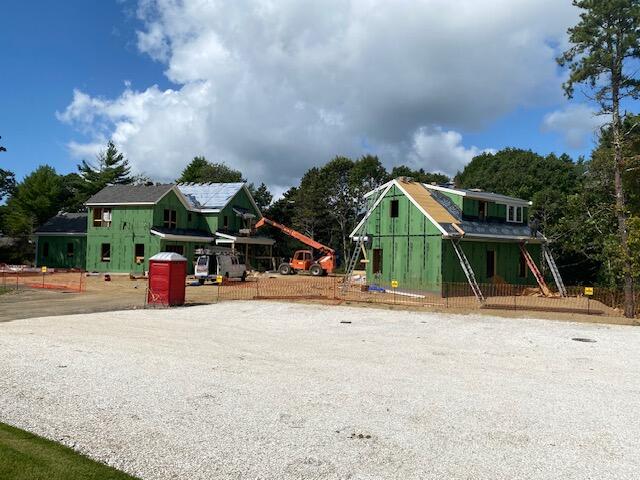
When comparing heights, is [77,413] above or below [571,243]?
below

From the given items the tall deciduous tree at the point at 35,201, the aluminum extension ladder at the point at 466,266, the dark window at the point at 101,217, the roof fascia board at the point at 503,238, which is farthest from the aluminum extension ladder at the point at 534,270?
the tall deciduous tree at the point at 35,201

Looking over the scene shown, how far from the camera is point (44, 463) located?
17.8 ft

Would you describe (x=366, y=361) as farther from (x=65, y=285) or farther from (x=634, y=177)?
(x=65, y=285)

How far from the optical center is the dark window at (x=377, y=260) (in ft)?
108

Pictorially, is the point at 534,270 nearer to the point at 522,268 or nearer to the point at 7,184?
the point at 522,268

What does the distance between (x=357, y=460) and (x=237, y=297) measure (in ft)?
70.9

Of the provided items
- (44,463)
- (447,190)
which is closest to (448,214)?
(447,190)

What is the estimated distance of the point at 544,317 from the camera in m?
20.8

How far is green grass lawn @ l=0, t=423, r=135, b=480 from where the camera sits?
5.14 metres

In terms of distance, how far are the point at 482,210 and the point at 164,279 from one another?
19.9m

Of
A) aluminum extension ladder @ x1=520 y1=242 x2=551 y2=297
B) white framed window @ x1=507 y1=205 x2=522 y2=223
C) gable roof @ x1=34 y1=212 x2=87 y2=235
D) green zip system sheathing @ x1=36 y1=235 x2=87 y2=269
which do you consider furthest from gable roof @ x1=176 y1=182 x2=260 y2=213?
aluminum extension ladder @ x1=520 y1=242 x2=551 y2=297

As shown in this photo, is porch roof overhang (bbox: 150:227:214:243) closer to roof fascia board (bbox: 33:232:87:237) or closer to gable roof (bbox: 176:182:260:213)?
gable roof (bbox: 176:182:260:213)

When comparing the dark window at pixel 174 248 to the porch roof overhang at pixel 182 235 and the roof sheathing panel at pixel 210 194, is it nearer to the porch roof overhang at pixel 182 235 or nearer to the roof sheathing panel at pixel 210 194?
A: the porch roof overhang at pixel 182 235

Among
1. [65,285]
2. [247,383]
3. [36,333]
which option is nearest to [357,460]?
[247,383]
